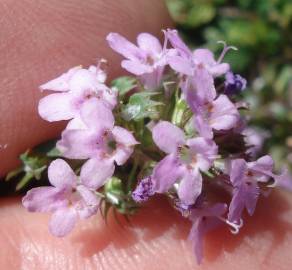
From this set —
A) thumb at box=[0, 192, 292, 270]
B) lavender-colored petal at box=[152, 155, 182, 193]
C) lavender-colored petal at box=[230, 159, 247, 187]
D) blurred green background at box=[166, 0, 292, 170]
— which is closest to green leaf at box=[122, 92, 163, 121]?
lavender-colored petal at box=[152, 155, 182, 193]

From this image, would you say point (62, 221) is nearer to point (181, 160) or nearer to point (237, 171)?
point (181, 160)

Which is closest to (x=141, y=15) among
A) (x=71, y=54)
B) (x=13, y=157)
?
(x=71, y=54)

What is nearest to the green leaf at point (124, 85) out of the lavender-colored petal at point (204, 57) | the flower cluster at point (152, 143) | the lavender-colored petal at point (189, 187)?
the flower cluster at point (152, 143)

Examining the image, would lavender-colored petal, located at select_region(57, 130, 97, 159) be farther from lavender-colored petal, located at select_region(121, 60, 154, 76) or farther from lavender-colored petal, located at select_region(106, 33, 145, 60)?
lavender-colored petal, located at select_region(106, 33, 145, 60)

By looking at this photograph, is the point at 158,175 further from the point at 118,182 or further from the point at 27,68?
the point at 27,68

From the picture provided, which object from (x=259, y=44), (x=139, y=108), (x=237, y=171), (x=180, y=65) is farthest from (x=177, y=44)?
(x=259, y=44)

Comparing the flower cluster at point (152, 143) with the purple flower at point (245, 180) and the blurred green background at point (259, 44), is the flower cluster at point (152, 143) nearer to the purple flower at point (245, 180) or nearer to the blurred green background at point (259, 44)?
the purple flower at point (245, 180)
